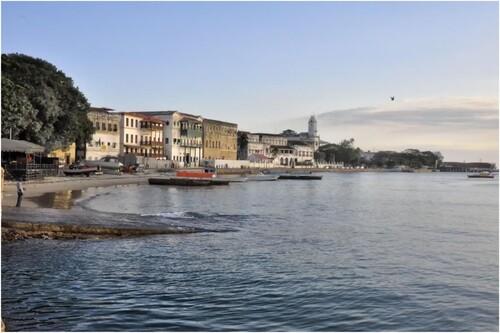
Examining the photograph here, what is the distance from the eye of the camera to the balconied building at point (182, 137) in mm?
127738

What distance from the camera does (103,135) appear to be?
106312mm

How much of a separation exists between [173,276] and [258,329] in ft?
15.8

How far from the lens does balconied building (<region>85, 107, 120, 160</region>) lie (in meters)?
103

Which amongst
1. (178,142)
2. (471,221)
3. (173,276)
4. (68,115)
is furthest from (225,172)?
(173,276)

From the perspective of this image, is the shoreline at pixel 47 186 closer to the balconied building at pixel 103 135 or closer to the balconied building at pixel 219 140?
the balconied building at pixel 103 135

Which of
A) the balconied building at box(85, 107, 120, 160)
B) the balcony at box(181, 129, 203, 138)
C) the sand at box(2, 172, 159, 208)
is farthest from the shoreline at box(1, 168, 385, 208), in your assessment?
the balcony at box(181, 129, 203, 138)

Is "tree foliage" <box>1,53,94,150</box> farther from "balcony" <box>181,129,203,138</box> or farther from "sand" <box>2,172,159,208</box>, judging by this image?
"balcony" <box>181,129,203,138</box>

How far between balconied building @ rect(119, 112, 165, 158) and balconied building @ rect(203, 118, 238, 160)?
20.6m

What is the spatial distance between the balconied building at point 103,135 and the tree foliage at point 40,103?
3450 centimetres

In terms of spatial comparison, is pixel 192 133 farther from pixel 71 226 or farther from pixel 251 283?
pixel 251 283

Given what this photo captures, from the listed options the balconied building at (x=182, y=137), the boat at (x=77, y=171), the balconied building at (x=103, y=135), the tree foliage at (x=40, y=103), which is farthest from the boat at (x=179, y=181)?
the balconied building at (x=182, y=137)

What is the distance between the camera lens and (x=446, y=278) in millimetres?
16094

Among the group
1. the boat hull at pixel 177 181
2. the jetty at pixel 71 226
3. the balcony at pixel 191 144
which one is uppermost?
the balcony at pixel 191 144

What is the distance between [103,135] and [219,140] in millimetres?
49916
